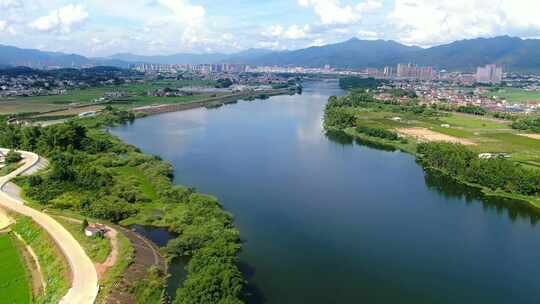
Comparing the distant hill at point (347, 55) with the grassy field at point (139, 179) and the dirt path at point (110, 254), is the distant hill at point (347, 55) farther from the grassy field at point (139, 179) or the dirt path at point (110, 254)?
the dirt path at point (110, 254)

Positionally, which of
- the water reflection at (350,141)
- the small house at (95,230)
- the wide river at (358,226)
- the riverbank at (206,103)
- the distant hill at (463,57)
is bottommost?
the wide river at (358,226)

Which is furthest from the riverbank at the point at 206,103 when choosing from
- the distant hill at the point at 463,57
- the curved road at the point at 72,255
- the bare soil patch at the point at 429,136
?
the distant hill at the point at 463,57

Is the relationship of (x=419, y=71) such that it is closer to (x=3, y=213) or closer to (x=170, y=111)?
(x=170, y=111)

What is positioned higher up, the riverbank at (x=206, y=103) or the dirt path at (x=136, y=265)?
the riverbank at (x=206, y=103)

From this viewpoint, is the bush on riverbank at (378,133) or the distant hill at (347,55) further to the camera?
the distant hill at (347,55)

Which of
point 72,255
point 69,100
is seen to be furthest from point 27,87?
point 72,255

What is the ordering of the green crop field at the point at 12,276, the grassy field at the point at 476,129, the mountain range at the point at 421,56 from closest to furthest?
1. the green crop field at the point at 12,276
2. the grassy field at the point at 476,129
3. the mountain range at the point at 421,56

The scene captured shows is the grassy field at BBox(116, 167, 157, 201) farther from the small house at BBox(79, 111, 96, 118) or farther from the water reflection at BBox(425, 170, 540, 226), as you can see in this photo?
the small house at BBox(79, 111, 96, 118)
